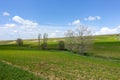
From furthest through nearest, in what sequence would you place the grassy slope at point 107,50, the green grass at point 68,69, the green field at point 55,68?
the grassy slope at point 107,50 < the green grass at point 68,69 < the green field at point 55,68

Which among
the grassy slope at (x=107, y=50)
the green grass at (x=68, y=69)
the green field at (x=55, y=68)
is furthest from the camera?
the grassy slope at (x=107, y=50)

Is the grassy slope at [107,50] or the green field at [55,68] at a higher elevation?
the green field at [55,68]

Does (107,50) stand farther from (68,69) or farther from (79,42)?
(68,69)

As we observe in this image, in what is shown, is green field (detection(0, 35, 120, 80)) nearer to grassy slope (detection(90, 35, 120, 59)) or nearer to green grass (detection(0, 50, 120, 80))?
green grass (detection(0, 50, 120, 80))

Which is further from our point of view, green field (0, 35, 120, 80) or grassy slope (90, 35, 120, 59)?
grassy slope (90, 35, 120, 59)

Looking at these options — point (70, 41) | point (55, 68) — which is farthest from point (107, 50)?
point (55, 68)

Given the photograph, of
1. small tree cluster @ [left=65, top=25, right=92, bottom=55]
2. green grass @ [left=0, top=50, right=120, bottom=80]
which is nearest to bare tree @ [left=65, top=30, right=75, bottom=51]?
small tree cluster @ [left=65, top=25, right=92, bottom=55]

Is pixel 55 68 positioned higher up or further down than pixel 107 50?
higher up

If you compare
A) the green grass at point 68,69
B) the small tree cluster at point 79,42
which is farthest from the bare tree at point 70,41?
the green grass at point 68,69

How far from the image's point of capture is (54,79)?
19.4 metres

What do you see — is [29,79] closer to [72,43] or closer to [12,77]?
[12,77]

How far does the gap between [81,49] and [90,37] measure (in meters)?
6.53

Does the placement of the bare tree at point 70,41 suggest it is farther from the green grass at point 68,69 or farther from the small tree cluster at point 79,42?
the green grass at point 68,69

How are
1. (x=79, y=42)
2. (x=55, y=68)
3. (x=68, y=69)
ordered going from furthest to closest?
(x=79, y=42) < (x=55, y=68) < (x=68, y=69)
